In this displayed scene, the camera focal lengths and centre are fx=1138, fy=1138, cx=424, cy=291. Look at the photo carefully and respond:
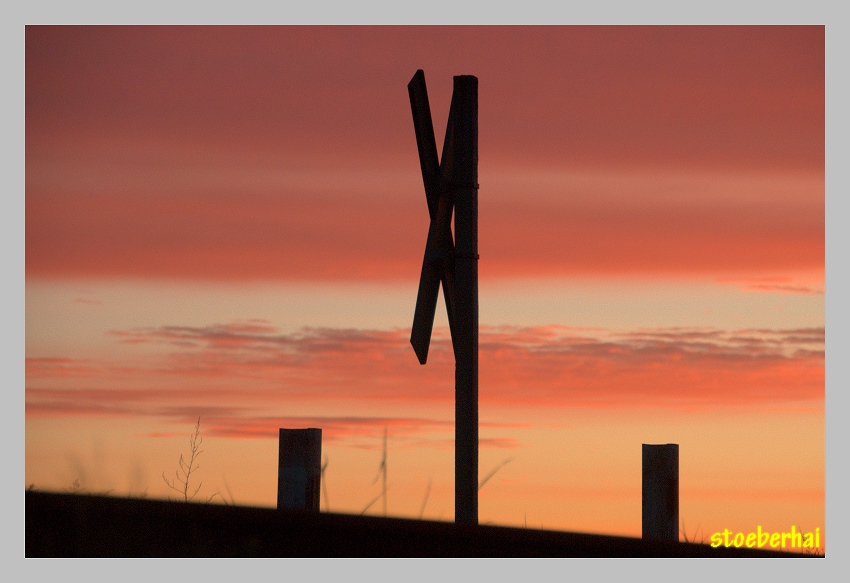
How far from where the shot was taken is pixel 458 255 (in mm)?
9352

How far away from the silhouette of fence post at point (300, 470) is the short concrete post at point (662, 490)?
2595mm

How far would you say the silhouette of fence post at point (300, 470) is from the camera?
29.3 ft

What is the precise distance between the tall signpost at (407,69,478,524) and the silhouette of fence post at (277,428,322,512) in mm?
1127

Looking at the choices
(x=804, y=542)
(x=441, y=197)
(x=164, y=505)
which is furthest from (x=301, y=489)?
(x=804, y=542)

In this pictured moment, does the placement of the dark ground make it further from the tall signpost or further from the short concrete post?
the tall signpost

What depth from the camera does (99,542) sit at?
7820mm

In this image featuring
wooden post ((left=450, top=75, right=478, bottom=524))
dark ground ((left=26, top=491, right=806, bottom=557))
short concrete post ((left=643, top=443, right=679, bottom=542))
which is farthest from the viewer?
wooden post ((left=450, top=75, right=478, bottom=524))

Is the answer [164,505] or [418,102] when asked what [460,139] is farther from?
[164,505]

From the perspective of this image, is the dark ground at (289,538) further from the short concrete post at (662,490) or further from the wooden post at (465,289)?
the wooden post at (465,289)

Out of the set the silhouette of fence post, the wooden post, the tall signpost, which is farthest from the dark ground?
the tall signpost

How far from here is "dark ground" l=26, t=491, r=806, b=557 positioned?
25.1 ft

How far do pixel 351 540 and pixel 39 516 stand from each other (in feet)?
7.91

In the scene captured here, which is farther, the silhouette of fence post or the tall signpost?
the tall signpost

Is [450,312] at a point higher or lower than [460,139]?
lower
